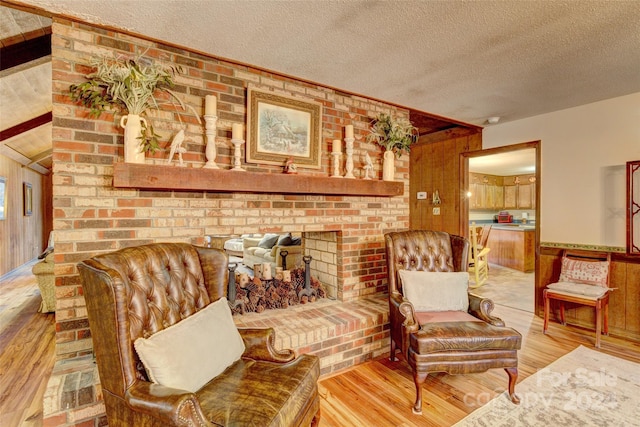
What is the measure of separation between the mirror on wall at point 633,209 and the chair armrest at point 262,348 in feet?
11.3

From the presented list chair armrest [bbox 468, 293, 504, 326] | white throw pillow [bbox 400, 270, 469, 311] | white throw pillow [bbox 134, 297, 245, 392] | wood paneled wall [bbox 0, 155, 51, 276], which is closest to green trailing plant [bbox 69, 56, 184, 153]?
white throw pillow [bbox 134, 297, 245, 392]

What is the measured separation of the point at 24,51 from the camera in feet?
7.85

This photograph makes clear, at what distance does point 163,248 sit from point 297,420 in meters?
1.09

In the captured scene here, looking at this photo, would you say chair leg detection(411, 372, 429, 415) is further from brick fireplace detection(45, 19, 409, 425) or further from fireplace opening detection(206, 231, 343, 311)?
fireplace opening detection(206, 231, 343, 311)

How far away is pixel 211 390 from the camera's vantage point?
1.39 m

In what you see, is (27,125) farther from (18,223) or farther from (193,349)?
(193,349)

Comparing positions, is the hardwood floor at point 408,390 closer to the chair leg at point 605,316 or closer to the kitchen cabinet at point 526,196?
the chair leg at point 605,316

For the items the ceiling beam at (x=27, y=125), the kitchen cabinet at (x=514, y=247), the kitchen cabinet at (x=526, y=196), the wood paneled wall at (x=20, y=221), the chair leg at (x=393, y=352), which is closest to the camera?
the chair leg at (x=393, y=352)

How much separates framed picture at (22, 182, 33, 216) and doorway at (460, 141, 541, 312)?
28.6ft

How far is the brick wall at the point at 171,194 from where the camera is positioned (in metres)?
1.90

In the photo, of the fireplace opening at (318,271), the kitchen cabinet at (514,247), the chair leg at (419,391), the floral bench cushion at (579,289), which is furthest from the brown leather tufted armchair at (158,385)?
the kitchen cabinet at (514,247)

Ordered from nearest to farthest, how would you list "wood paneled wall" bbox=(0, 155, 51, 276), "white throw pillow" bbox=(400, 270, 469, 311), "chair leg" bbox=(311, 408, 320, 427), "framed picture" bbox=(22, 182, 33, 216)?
"chair leg" bbox=(311, 408, 320, 427), "white throw pillow" bbox=(400, 270, 469, 311), "wood paneled wall" bbox=(0, 155, 51, 276), "framed picture" bbox=(22, 182, 33, 216)

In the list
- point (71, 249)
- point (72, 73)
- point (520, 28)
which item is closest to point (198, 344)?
point (71, 249)

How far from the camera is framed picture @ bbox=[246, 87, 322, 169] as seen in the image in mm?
2498
